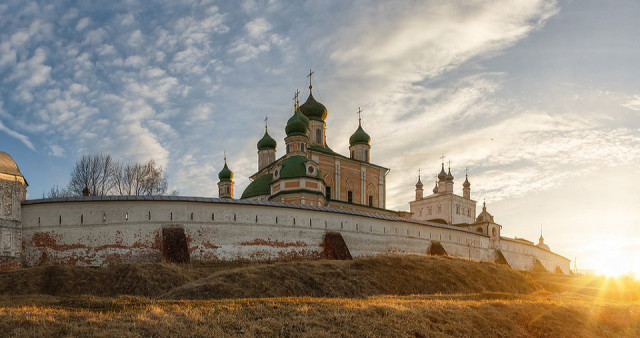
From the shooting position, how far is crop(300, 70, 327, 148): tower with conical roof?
41.1m

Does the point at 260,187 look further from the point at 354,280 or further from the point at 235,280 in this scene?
the point at 235,280

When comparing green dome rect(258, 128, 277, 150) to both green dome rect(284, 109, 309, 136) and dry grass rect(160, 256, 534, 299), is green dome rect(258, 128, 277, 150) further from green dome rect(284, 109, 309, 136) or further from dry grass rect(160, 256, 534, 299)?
dry grass rect(160, 256, 534, 299)

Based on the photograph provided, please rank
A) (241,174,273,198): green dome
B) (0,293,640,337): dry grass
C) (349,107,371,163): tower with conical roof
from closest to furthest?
(0,293,640,337): dry grass, (241,174,273,198): green dome, (349,107,371,163): tower with conical roof

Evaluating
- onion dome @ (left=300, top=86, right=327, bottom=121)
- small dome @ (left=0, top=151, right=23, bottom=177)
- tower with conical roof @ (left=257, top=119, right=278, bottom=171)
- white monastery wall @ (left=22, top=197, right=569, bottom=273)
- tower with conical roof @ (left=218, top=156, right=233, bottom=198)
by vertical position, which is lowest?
white monastery wall @ (left=22, top=197, right=569, bottom=273)

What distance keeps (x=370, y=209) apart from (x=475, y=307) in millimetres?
24447

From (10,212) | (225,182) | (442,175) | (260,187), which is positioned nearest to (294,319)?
(10,212)

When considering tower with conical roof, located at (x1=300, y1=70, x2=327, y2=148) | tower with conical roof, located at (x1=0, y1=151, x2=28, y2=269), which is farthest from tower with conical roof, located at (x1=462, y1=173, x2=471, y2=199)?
tower with conical roof, located at (x1=0, y1=151, x2=28, y2=269)

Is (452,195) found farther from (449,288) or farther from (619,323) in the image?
(619,323)

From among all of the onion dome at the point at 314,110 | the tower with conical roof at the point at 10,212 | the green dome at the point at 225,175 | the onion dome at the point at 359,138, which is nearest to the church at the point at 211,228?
the tower with conical roof at the point at 10,212

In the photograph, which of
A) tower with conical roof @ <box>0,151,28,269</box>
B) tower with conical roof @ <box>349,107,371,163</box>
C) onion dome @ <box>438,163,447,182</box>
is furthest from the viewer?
onion dome @ <box>438,163,447,182</box>

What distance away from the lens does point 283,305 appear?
41.8 ft

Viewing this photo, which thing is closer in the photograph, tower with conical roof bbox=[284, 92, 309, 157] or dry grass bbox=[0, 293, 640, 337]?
dry grass bbox=[0, 293, 640, 337]

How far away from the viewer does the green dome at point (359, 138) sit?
4362 centimetres

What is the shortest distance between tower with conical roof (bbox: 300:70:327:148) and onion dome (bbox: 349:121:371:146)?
Answer: 9.96ft
